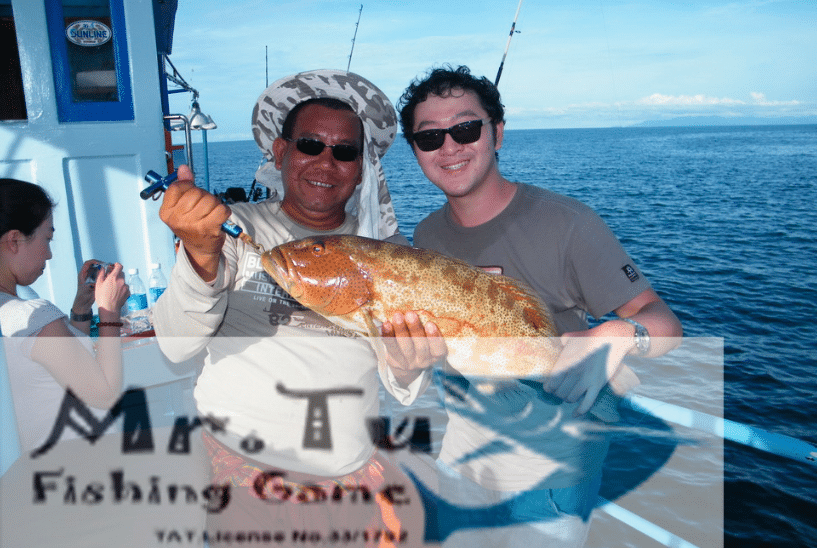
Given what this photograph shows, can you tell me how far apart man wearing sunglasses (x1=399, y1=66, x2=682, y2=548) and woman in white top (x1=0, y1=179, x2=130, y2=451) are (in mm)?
1695

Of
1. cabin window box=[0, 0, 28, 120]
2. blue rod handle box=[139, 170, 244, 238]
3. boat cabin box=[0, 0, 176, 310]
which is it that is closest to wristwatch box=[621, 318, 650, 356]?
blue rod handle box=[139, 170, 244, 238]

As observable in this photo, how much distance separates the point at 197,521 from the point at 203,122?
10.6 meters

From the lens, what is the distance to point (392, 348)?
2303 mm

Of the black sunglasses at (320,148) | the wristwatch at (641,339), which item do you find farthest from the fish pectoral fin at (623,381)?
the black sunglasses at (320,148)

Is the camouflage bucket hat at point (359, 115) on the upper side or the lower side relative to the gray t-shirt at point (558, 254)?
upper

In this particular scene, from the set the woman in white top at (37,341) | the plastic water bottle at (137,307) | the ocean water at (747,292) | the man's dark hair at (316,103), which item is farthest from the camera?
the ocean water at (747,292)

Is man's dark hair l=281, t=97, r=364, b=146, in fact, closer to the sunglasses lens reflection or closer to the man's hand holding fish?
the sunglasses lens reflection

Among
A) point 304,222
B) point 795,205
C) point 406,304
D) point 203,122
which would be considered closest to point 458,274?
point 406,304

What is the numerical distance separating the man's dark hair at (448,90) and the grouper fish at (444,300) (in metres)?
0.79

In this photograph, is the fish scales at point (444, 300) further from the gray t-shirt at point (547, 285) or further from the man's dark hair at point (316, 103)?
the man's dark hair at point (316, 103)

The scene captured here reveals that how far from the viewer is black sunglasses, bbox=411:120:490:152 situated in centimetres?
259

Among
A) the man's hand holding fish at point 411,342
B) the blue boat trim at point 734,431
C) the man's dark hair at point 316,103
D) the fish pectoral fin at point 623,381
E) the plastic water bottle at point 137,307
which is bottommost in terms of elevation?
the plastic water bottle at point 137,307

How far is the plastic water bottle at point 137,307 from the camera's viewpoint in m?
3.87

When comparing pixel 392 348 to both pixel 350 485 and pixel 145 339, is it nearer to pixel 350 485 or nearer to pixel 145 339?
pixel 350 485
